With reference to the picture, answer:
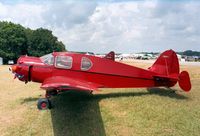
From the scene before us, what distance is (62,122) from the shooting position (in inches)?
377

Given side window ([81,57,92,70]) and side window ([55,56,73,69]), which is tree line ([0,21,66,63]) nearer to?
side window ([55,56,73,69])

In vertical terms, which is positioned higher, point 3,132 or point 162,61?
point 162,61

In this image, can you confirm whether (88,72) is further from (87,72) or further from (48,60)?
(48,60)

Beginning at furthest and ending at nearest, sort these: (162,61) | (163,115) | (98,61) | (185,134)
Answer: (162,61) → (98,61) → (163,115) → (185,134)

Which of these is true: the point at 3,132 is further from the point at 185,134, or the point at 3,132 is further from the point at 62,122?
the point at 185,134

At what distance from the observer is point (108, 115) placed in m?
10.1

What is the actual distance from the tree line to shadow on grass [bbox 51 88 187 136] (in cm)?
5730

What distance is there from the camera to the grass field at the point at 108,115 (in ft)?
29.5

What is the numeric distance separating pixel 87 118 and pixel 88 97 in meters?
2.66

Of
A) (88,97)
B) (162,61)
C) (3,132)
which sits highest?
(162,61)

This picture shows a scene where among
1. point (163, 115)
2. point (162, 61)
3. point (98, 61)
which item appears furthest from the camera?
point (162, 61)

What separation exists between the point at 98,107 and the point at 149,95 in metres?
2.94

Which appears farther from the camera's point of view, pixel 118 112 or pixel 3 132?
pixel 118 112

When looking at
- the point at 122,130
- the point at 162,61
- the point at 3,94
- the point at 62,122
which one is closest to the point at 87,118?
the point at 62,122
